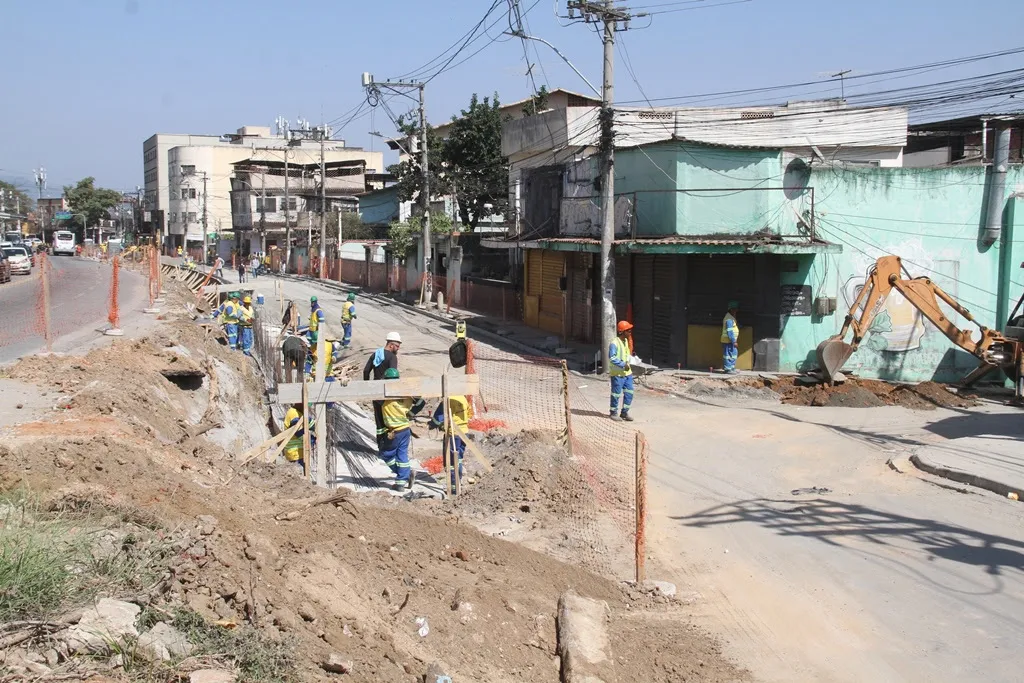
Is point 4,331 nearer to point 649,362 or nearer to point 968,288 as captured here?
point 649,362

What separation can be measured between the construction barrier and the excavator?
5.09 metres

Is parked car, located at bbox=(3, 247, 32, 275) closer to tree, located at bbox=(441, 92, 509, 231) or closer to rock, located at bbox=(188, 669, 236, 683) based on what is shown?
tree, located at bbox=(441, 92, 509, 231)

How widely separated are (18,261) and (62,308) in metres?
20.1

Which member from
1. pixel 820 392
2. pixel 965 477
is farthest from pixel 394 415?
pixel 820 392

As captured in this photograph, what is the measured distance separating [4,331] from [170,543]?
52.3ft

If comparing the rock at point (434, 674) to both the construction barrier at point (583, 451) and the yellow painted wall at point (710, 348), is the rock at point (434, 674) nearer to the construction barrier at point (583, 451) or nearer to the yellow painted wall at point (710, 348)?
the construction barrier at point (583, 451)

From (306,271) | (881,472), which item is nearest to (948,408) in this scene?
(881,472)

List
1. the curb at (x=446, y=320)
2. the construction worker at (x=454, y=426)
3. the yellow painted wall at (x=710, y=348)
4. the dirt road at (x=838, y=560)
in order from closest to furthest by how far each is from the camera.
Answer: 1. the dirt road at (x=838, y=560)
2. the construction worker at (x=454, y=426)
3. the yellow painted wall at (x=710, y=348)
4. the curb at (x=446, y=320)

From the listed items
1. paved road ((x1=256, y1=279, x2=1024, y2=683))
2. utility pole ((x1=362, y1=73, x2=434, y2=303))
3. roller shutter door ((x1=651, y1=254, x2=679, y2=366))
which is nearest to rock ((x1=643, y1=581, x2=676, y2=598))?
paved road ((x1=256, y1=279, x2=1024, y2=683))

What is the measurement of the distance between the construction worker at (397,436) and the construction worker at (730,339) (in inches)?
427

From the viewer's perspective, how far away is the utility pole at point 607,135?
1967cm

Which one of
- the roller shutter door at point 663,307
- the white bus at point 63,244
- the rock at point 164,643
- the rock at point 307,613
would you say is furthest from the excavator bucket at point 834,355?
the white bus at point 63,244

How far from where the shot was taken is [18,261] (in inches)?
1626

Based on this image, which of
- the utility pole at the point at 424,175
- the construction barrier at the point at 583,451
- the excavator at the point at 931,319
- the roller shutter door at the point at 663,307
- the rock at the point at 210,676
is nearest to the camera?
the rock at the point at 210,676
